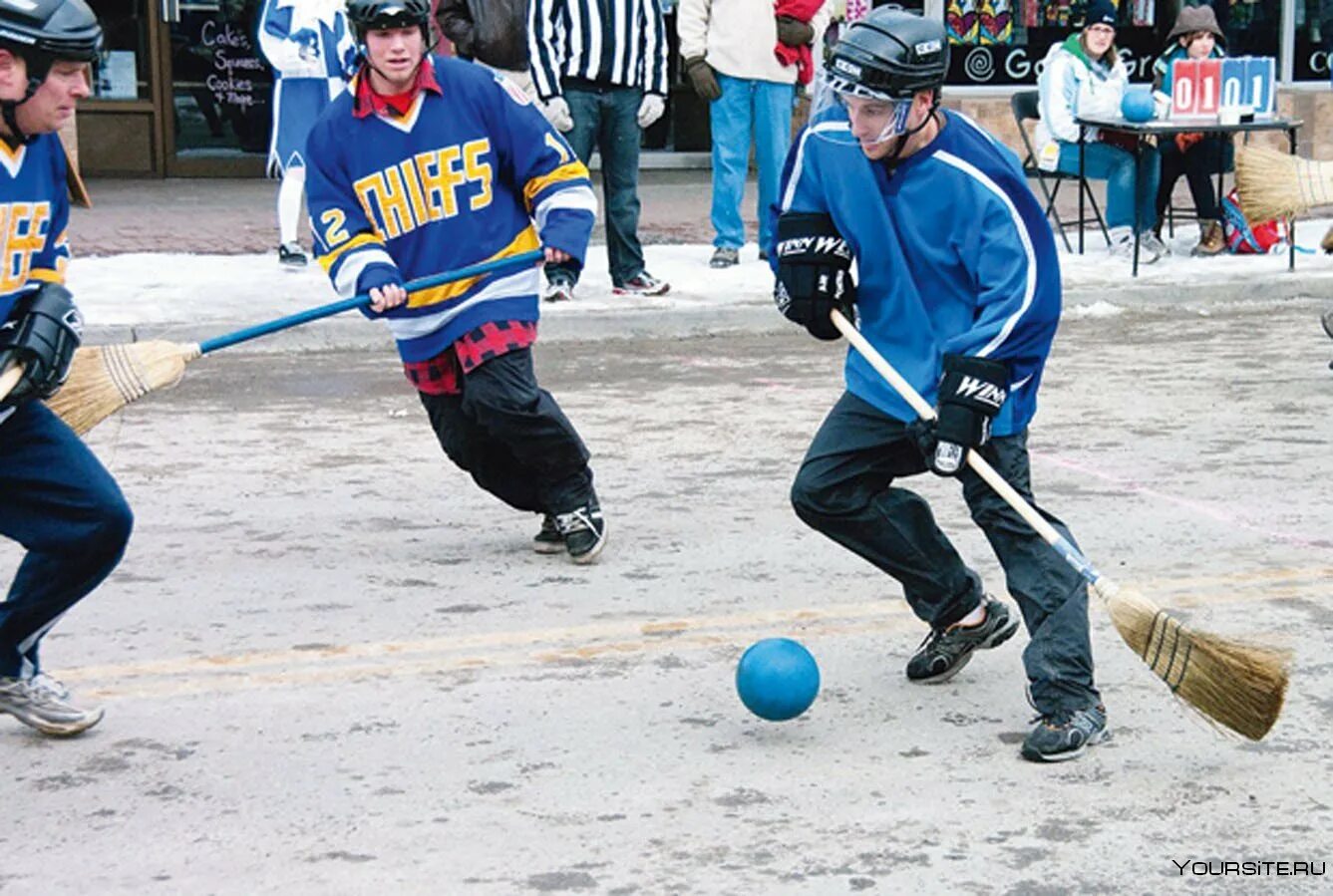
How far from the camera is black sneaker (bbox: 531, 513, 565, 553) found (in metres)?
6.55

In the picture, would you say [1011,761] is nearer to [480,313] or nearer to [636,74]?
[480,313]

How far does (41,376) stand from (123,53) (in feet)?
41.0

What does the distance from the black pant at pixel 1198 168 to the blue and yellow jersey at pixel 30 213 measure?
9.42 metres

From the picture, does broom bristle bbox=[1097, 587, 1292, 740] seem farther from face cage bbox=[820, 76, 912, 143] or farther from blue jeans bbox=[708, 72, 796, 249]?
blue jeans bbox=[708, 72, 796, 249]

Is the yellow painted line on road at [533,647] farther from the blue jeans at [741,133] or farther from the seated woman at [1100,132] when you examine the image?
the seated woman at [1100,132]

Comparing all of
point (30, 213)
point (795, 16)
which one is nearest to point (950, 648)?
point (30, 213)

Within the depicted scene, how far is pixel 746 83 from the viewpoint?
12.1 meters

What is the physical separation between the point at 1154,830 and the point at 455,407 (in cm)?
289

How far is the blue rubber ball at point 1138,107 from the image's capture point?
12297 mm

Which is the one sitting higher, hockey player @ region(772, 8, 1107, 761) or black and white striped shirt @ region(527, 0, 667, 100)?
black and white striped shirt @ region(527, 0, 667, 100)

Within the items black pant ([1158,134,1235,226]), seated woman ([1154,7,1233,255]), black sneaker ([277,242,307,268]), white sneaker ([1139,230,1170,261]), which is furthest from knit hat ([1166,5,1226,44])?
black sneaker ([277,242,307,268])

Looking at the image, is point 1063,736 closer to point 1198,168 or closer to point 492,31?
point 492,31

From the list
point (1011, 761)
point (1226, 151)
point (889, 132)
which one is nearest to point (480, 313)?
point (889, 132)

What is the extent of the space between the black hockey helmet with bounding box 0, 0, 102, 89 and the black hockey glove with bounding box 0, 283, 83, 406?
17.8 inches
